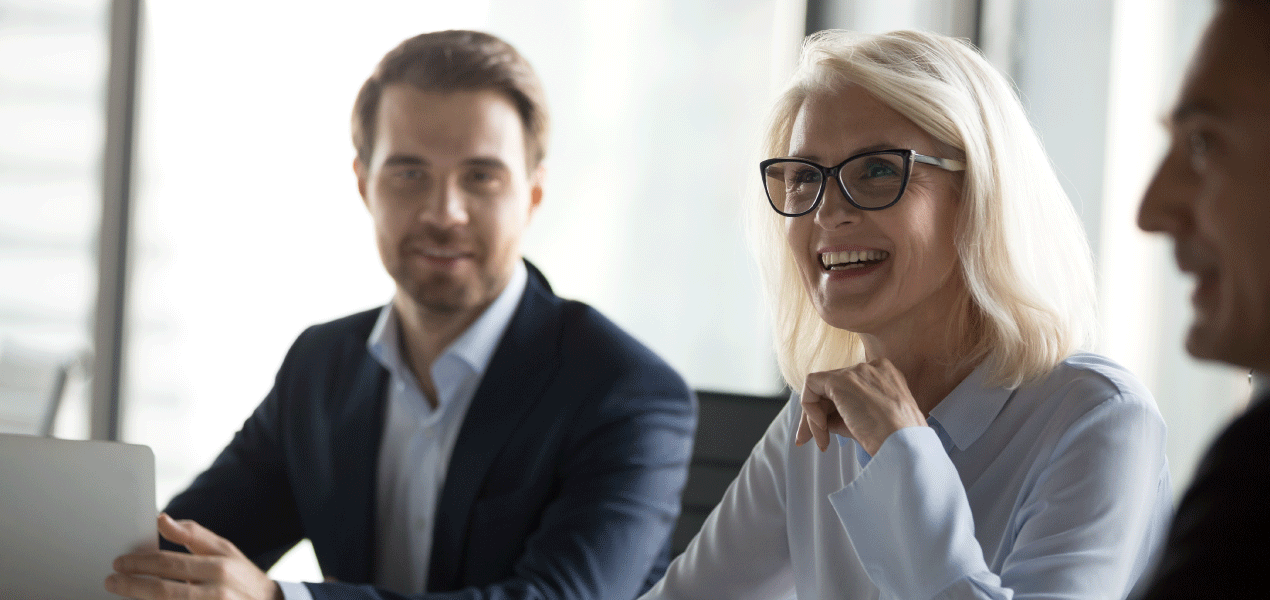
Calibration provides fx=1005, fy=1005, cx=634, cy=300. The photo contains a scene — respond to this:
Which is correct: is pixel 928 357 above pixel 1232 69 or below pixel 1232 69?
below

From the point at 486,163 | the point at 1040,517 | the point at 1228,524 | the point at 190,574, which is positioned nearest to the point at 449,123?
the point at 486,163

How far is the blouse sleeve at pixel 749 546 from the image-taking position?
4.65 ft

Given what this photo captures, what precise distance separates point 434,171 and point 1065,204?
1054mm

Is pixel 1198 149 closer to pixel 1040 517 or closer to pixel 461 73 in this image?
pixel 1040 517

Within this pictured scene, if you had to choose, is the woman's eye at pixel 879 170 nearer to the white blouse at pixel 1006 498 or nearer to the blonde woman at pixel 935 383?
the blonde woman at pixel 935 383

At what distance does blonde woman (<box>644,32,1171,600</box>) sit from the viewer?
1.07 metres

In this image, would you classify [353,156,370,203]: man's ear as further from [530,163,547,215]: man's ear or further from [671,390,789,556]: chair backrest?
[671,390,789,556]: chair backrest

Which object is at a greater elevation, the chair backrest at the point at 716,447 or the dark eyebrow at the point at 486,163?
the dark eyebrow at the point at 486,163

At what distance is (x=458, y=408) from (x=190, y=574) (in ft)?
1.94

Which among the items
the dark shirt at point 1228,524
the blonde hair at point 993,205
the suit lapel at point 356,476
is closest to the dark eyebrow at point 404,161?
the suit lapel at point 356,476

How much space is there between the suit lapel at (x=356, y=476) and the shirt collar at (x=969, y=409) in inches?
38.1

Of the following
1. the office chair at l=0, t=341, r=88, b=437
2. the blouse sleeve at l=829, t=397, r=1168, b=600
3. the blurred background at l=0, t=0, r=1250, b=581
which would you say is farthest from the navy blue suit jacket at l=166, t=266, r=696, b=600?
the blurred background at l=0, t=0, r=1250, b=581

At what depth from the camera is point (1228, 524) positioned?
0.49 meters

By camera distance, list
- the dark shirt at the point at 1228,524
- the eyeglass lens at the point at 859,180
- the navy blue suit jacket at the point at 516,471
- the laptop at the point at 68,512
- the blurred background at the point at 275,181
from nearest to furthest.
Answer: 1. the dark shirt at the point at 1228,524
2. the laptop at the point at 68,512
3. the eyeglass lens at the point at 859,180
4. the navy blue suit jacket at the point at 516,471
5. the blurred background at the point at 275,181
